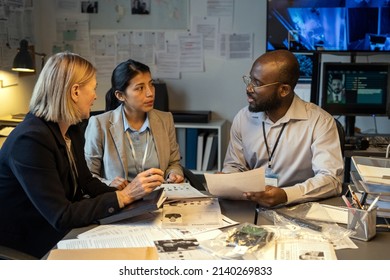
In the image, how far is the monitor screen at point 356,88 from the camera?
10.3ft

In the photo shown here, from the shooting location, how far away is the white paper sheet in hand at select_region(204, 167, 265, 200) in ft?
5.48

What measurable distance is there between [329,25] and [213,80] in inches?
38.6

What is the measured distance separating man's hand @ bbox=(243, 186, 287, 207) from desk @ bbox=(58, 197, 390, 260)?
41mm

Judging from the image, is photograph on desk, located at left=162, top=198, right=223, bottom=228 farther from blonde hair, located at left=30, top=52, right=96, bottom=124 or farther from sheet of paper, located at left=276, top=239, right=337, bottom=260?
blonde hair, located at left=30, top=52, right=96, bottom=124

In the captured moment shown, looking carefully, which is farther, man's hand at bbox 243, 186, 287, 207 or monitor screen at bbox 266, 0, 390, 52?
monitor screen at bbox 266, 0, 390, 52

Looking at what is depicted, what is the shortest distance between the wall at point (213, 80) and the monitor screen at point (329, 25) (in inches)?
12.6

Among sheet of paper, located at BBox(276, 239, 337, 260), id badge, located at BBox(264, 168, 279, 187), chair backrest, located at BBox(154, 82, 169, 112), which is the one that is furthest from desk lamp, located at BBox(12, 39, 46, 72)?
sheet of paper, located at BBox(276, 239, 337, 260)

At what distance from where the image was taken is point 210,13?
3756 mm

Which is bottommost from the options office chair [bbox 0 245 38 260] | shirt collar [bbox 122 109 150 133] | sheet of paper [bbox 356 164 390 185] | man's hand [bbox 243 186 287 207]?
office chair [bbox 0 245 38 260]

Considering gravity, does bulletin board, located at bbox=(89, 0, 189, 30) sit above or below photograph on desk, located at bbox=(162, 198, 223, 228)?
above

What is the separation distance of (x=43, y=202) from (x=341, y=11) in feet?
8.32

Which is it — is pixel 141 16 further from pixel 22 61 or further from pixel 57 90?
pixel 57 90

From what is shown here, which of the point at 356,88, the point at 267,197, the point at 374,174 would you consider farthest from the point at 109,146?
the point at 356,88
